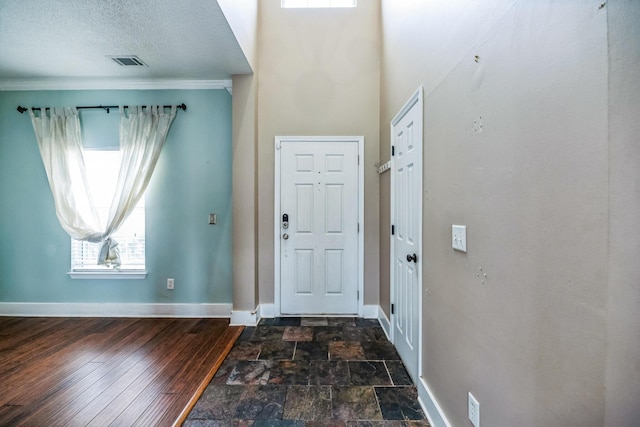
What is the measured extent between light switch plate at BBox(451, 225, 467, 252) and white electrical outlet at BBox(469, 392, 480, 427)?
0.64 metres

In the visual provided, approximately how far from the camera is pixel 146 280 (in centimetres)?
308

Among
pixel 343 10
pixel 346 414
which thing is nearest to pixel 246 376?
pixel 346 414

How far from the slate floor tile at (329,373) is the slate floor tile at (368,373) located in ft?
→ 0.16

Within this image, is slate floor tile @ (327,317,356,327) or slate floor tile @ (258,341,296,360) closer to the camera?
slate floor tile @ (258,341,296,360)

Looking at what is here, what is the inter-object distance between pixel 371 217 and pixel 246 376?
6.34 feet

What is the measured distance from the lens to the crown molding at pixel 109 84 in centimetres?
300

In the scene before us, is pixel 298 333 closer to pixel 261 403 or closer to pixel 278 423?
pixel 261 403

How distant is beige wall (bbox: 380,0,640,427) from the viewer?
614 millimetres

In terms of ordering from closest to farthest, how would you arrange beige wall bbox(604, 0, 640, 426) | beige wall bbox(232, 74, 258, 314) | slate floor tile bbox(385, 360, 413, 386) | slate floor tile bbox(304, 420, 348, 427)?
1. beige wall bbox(604, 0, 640, 426)
2. slate floor tile bbox(304, 420, 348, 427)
3. slate floor tile bbox(385, 360, 413, 386)
4. beige wall bbox(232, 74, 258, 314)

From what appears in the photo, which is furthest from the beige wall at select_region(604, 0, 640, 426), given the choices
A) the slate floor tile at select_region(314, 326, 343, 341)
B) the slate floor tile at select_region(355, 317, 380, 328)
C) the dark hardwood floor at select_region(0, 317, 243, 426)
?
the slate floor tile at select_region(355, 317, 380, 328)

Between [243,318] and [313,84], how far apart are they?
104 inches

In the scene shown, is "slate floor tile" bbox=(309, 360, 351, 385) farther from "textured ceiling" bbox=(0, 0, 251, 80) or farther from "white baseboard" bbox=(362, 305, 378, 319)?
"textured ceiling" bbox=(0, 0, 251, 80)

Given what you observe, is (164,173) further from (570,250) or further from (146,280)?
(570,250)

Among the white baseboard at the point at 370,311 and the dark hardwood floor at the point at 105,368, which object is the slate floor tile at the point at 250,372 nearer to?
the dark hardwood floor at the point at 105,368
